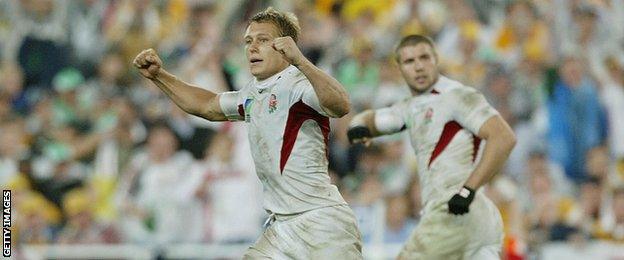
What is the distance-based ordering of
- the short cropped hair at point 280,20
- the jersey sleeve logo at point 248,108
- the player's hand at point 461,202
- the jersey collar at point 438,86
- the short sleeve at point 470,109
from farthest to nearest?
the jersey collar at point 438,86, the short sleeve at point 470,109, the player's hand at point 461,202, the jersey sleeve logo at point 248,108, the short cropped hair at point 280,20

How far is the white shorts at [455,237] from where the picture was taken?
26.2 ft

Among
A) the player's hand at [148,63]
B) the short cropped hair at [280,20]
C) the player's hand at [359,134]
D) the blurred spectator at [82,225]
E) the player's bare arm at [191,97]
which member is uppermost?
the short cropped hair at [280,20]

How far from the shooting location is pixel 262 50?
6539mm

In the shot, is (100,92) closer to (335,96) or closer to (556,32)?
(556,32)

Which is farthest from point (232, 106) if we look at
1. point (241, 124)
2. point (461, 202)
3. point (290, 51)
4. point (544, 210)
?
point (544, 210)

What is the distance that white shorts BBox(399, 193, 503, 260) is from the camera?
7977 millimetres

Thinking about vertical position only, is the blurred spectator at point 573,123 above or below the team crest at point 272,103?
above

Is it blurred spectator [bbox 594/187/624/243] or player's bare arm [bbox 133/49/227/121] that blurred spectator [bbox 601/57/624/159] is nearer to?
blurred spectator [bbox 594/187/624/243]

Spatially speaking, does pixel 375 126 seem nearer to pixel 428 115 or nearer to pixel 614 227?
pixel 428 115

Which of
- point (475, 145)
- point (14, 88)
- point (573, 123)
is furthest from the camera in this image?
point (573, 123)

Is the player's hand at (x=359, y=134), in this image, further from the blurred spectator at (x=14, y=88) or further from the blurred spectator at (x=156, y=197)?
the blurred spectator at (x=14, y=88)

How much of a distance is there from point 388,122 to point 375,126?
128mm

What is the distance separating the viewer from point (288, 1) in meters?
14.9

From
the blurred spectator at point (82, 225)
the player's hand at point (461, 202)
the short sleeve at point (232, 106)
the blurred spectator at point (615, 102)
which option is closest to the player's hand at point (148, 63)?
the short sleeve at point (232, 106)
